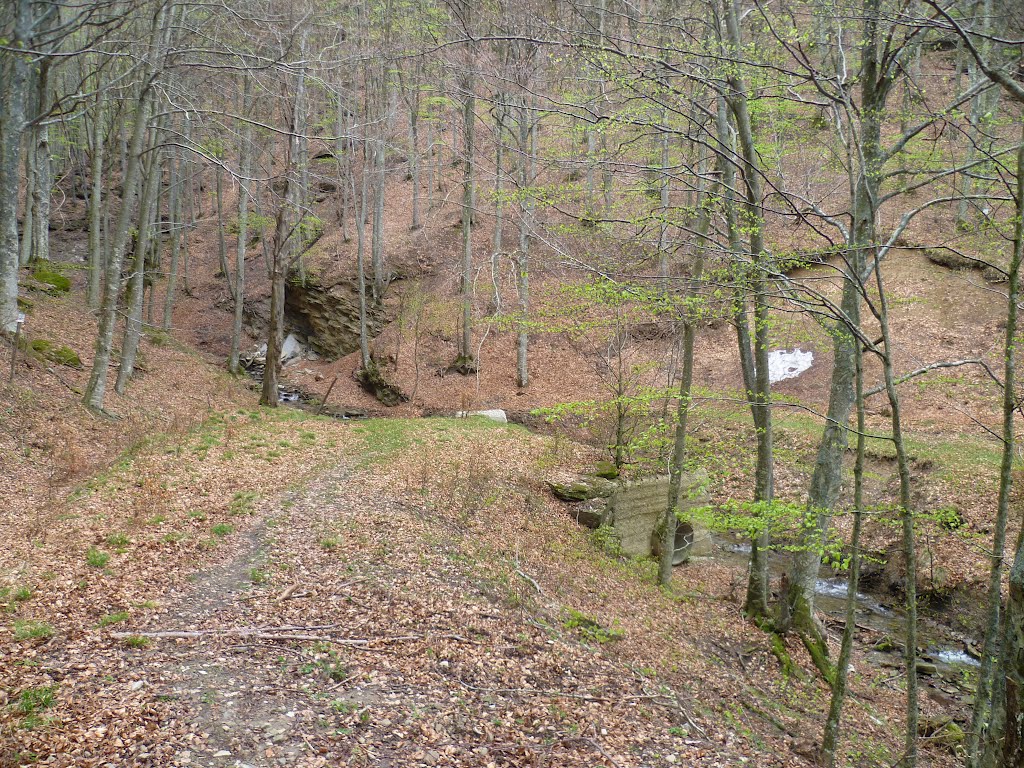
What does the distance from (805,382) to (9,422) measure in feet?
69.6

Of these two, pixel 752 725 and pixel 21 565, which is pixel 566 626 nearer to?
pixel 752 725

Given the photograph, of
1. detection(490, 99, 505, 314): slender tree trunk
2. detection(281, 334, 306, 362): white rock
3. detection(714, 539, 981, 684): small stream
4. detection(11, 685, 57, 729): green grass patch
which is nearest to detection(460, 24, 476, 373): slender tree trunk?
detection(490, 99, 505, 314): slender tree trunk

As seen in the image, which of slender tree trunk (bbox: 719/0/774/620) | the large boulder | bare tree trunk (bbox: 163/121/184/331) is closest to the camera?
slender tree trunk (bbox: 719/0/774/620)

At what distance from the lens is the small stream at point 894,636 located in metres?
10.1

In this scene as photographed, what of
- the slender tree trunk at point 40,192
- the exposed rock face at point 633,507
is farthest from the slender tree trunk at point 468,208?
the slender tree trunk at point 40,192

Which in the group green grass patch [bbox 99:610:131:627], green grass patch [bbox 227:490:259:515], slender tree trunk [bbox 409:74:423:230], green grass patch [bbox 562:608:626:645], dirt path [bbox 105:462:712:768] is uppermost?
slender tree trunk [bbox 409:74:423:230]

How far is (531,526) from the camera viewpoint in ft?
38.9

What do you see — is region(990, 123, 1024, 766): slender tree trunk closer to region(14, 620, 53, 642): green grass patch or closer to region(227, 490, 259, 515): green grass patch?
region(14, 620, 53, 642): green grass patch

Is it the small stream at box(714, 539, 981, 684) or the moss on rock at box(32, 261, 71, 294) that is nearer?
the small stream at box(714, 539, 981, 684)

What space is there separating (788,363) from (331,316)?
18866 mm

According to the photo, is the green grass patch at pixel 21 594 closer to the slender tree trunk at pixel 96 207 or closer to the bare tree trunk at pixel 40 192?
the slender tree trunk at pixel 96 207

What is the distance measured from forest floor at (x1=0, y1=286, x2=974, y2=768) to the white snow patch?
1127cm

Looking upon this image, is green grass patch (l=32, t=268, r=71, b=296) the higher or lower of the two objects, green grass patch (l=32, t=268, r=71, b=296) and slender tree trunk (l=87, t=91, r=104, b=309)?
the lower

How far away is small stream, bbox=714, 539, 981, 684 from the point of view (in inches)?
397
